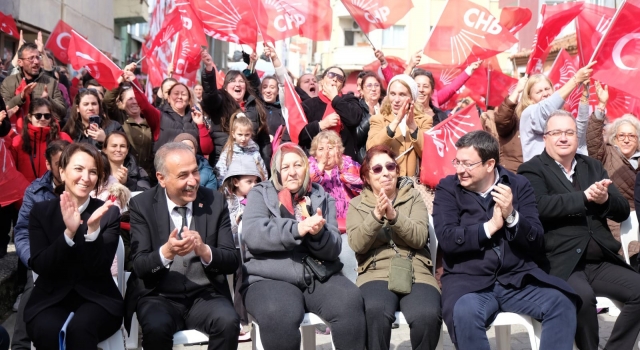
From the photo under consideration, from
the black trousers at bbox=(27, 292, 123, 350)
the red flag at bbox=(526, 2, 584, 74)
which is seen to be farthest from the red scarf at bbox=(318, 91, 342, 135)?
the black trousers at bbox=(27, 292, 123, 350)

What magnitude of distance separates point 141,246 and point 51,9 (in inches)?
687

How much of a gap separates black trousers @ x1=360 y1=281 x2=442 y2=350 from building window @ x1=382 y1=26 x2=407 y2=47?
4570 centimetres

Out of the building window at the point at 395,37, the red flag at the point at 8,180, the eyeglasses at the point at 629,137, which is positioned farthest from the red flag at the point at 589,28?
the building window at the point at 395,37

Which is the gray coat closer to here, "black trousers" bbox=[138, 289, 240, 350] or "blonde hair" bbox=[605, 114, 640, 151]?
"black trousers" bbox=[138, 289, 240, 350]

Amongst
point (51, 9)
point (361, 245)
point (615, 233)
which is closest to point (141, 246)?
point (361, 245)

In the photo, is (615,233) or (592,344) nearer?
(592,344)

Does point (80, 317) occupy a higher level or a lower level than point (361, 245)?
lower

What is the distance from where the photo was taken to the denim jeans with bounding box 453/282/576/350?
14.6 feet

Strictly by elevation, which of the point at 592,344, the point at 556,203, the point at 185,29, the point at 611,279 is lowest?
the point at 592,344

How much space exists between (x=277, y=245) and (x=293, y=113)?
269cm

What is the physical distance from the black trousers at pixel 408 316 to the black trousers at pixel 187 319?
855 millimetres

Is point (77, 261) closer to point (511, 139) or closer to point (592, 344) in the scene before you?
point (592, 344)

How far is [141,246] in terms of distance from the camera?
179 inches

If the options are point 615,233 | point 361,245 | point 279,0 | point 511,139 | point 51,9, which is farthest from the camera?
point 51,9
